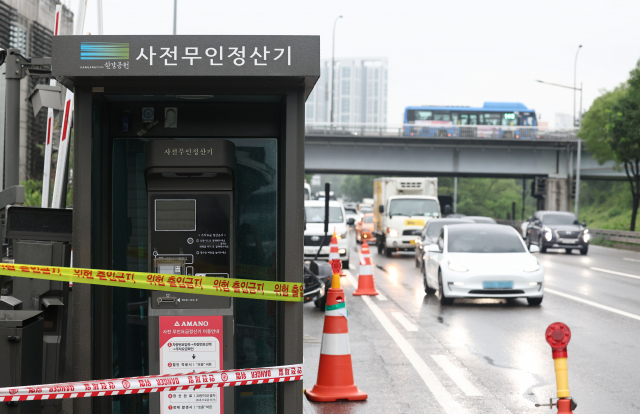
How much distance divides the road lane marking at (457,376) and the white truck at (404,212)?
20247 millimetres

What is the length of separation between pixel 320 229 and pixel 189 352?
655 inches

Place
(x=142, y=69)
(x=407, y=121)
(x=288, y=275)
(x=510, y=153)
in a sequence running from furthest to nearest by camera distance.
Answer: (x=407, y=121) < (x=510, y=153) < (x=288, y=275) < (x=142, y=69)

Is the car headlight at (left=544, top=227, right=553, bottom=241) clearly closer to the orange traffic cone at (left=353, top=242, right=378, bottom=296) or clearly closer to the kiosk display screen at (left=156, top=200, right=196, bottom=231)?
the orange traffic cone at (left=353, top=242, right=378, bottom=296)

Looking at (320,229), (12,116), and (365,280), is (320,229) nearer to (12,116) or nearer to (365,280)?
(365,280)

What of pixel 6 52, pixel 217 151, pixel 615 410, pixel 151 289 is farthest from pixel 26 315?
pixel 615 410

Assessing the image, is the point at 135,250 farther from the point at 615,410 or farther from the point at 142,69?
the point at 615,410

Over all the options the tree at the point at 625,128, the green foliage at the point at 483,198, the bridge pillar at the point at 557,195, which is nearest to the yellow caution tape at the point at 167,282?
the tree at the point at 625,128

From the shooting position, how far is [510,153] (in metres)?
48.8

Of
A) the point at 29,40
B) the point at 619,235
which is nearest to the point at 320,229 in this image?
the point at 29,40

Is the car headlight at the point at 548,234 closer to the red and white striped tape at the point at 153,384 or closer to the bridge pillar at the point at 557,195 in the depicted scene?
the bridge pillar at the point at 557,195

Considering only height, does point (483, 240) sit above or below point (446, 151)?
below

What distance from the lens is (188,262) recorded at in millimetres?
5059

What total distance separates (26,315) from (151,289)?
2.82 ft

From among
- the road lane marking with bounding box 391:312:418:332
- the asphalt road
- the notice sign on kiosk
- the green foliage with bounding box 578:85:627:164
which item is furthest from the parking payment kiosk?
the green foliage with bounding box 578:85:627:164
